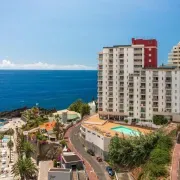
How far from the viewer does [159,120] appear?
6625 cm

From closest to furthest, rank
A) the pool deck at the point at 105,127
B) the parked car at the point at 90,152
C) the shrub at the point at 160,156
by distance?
the shrub at the point at 160,156 → the pool deck at the point at 105,127 → the parked car at the point at 90,152

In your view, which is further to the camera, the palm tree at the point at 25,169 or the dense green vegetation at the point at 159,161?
the palm tree at the point at 25,169

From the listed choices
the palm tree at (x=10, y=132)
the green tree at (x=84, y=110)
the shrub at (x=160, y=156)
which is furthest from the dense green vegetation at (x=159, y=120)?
the palm tree at (x=10, y=132)

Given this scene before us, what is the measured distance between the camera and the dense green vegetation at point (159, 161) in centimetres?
3647

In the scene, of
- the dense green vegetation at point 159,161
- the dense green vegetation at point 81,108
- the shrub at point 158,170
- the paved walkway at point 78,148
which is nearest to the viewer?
the shrub at point 158,170

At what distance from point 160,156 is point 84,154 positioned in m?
19.9

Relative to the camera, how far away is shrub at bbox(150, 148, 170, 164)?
39438 mm

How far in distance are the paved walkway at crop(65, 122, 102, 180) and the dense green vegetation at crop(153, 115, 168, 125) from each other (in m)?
18.2

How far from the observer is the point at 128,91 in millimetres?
71312

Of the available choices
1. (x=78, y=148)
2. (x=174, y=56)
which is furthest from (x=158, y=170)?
(x=174, y=56)

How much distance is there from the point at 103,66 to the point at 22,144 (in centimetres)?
2822

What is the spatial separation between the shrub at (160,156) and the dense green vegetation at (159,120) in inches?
942

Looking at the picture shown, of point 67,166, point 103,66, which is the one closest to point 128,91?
point 103,66

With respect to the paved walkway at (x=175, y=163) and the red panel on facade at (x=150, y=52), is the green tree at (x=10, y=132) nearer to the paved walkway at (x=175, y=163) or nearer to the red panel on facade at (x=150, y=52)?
the red panel on facade at (x=150, y=52)
